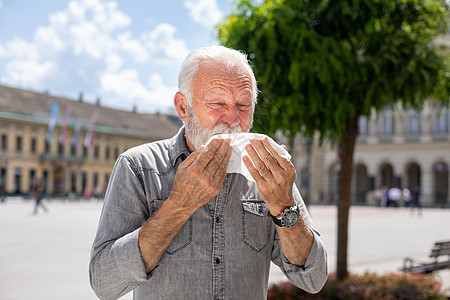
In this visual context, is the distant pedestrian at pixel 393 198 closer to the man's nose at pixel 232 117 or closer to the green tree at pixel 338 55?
the green tree at pixel 338 55

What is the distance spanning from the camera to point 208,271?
193cm

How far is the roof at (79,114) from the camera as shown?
222 ft

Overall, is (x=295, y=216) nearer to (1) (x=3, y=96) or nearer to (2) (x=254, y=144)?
(2) (x=254, y=144)

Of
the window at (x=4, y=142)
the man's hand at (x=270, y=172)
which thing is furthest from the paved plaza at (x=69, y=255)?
the window at (x=4, y=142)

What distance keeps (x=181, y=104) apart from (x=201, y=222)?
1.53ft

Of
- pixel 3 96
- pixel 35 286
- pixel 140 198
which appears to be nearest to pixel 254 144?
pixel 140 198

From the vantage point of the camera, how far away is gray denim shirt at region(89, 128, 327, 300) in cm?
184

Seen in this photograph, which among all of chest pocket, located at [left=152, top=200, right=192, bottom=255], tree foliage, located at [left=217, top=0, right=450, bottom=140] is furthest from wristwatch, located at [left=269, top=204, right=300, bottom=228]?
tree foliage, located at [left=217, top=0, right=450, bottom=140]

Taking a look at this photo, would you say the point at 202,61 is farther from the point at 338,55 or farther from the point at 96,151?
the point at 96,151

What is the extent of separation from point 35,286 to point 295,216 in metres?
7.95

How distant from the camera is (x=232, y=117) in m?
1.88

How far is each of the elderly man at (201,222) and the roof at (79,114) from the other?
2371 inches

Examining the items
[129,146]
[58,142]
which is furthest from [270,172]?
[58,142]

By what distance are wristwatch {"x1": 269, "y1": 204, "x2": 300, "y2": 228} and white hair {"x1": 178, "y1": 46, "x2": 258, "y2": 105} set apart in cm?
46
